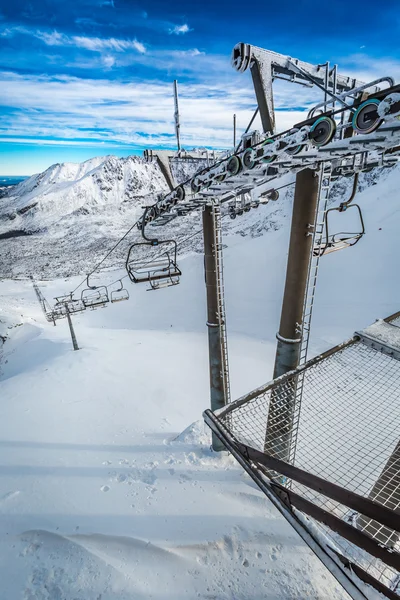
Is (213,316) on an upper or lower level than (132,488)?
upper

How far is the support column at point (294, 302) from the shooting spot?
4152 millimetres

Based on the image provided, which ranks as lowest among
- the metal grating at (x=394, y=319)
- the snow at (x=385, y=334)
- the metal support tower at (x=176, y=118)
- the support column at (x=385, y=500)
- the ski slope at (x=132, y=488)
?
the ski slope at (x=132, y=488)

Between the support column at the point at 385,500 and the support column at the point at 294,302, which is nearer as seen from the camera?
the support column at the point at 385,500

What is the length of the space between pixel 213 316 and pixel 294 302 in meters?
2.34

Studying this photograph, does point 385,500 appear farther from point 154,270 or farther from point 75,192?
point 75,192

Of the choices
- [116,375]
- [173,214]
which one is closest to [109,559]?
[173,214]

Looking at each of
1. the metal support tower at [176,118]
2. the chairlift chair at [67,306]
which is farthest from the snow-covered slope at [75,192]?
the metal support tower at [176,118]

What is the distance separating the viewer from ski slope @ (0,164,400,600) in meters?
4.03

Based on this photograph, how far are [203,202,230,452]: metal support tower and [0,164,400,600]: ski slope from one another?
60.7 inches

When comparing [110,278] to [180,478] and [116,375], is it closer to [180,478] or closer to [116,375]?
[116,375]

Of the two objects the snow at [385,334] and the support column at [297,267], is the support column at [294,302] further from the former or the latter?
the snow at [385,334]

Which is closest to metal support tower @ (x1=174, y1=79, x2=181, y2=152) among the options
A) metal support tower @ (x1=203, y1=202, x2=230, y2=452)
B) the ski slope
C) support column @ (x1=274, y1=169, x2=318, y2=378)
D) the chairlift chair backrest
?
metal support tower @ (x1=203, y1=202, x2=230, y2=452)

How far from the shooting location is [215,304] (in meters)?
6.43

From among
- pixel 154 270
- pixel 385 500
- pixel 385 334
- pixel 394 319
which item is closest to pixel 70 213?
pixel 154 270
